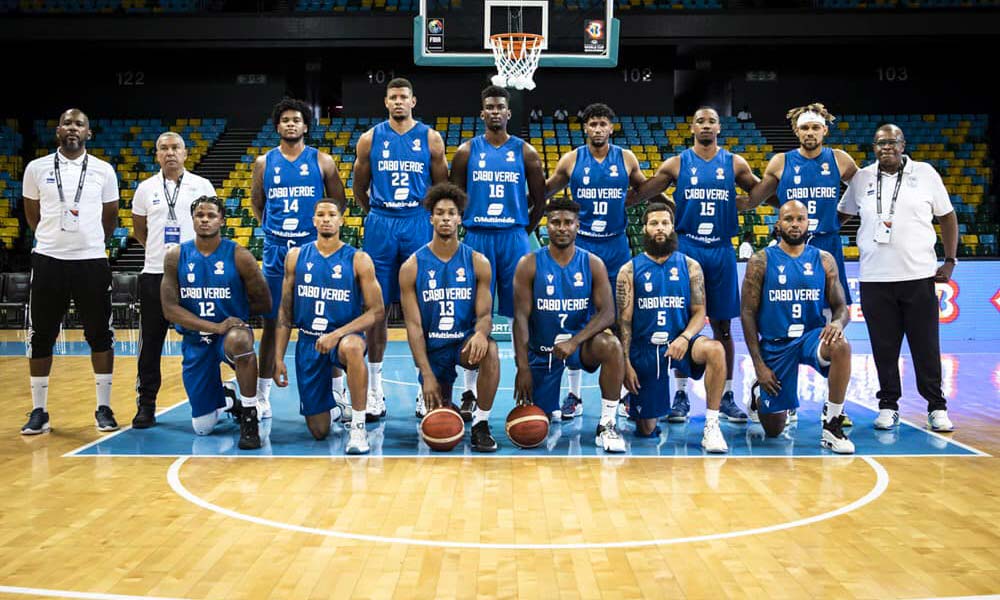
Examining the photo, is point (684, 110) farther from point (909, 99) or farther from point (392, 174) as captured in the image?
point (392, 174)

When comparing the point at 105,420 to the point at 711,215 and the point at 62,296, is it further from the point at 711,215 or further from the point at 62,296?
the point at 711,215

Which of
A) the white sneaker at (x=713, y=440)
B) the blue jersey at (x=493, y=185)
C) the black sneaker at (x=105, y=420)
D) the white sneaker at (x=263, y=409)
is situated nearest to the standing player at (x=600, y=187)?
the blue jersey at (x=493, y=185)

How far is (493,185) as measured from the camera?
19.8 feet

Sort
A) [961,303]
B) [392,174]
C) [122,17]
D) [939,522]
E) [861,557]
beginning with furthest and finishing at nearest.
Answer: [122,17]
[961,303]
[392,174]
[939,522]
[861,557]

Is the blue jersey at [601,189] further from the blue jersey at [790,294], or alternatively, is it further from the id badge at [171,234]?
the id badge at [171,234]

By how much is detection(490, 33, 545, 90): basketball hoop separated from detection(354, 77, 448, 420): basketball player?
5.31 m

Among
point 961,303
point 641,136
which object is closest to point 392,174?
point 961,303

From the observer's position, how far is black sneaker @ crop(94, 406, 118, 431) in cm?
580

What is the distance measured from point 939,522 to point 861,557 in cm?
68

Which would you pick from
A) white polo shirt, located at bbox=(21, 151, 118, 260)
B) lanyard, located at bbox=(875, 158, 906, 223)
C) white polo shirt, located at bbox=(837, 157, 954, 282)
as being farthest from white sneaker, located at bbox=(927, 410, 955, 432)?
white polo shirt, located at bbox=(21, 151, 118, 260)

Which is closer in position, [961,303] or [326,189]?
[326,189]

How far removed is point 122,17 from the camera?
57.9 ft

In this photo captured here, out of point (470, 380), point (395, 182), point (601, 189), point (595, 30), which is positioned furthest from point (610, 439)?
point (595, 30)

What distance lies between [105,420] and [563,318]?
2995mm
